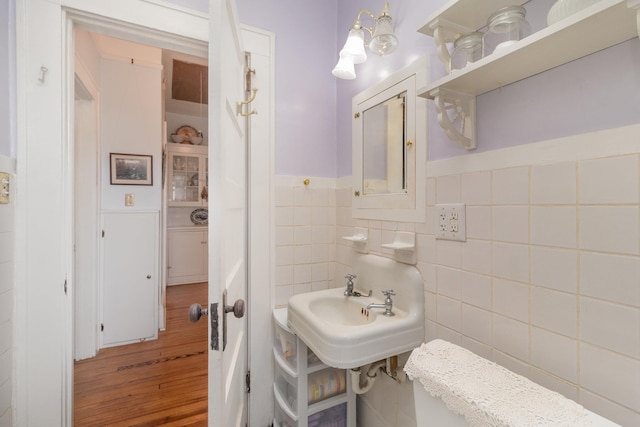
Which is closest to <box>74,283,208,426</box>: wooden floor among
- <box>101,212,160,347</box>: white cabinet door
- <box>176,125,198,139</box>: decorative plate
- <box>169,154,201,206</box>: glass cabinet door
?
<box>101,212,160,347</box>: white cabinet door

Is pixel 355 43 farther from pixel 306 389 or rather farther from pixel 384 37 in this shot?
pixel 306 389

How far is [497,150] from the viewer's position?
0.82 m

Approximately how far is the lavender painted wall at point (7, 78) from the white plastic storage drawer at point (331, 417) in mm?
1626

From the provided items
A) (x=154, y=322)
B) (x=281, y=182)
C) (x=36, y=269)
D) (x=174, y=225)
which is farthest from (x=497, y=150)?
(x=174, y=225)

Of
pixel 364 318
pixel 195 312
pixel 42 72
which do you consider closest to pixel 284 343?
pixel 364 318

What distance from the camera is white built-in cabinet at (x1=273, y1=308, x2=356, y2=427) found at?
121 cm

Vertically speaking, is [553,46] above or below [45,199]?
above

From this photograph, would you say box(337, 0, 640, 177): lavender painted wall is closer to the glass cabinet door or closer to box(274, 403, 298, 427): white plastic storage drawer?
box(274, 403, 298, 427): white plastic storage drawer

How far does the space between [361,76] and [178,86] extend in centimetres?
323

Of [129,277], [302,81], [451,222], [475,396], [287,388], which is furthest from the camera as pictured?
[129,277]

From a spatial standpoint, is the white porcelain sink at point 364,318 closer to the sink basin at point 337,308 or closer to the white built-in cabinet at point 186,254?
the sink basin at point 337,308

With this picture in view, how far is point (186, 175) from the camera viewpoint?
4.32 meters

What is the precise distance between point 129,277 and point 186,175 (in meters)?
2.28

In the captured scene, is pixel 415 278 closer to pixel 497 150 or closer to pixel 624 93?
pixel 497 150
